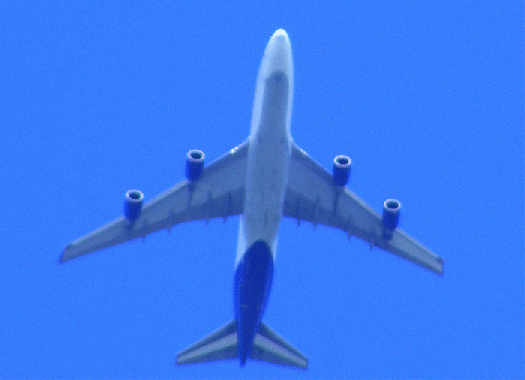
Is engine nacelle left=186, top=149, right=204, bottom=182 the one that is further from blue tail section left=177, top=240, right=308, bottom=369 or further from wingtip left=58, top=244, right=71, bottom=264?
wingtip left=58, top=244, right=71, bottom=264

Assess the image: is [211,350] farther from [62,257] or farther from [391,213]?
[391,213]

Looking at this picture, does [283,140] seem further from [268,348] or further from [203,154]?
[268,348]

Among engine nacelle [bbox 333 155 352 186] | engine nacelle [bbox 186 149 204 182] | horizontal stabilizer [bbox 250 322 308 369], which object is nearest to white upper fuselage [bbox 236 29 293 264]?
engine nacelle [bbox 186 149 204 182]

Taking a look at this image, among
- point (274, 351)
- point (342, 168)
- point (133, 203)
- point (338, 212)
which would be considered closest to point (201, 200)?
point (133, 203)

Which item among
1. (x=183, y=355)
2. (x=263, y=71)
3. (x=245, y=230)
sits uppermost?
(x=263, y=71)

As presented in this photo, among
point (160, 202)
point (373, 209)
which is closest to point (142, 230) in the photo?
point (160, 202)

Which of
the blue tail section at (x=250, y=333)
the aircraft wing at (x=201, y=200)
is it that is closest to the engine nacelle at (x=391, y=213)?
the blue tail section at (x=250, y=333)
